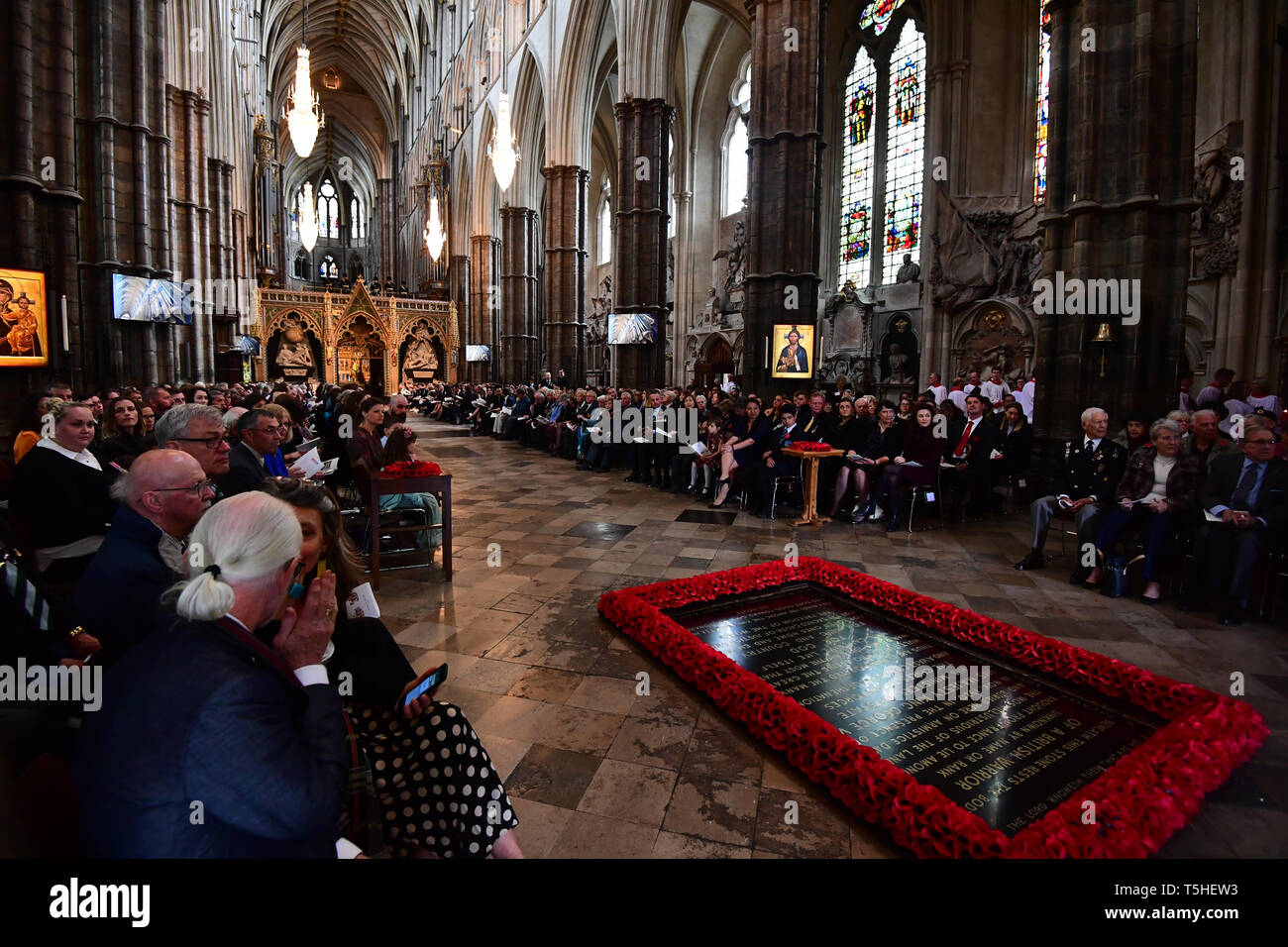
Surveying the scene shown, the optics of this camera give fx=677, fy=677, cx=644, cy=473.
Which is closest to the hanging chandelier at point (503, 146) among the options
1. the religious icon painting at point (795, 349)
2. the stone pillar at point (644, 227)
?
the stone pillar at point (644, 227)

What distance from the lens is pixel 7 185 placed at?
739cm

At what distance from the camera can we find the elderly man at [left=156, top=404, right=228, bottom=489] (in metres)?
3.33

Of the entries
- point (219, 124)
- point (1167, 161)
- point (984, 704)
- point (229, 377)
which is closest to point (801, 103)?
point (1167, 161)

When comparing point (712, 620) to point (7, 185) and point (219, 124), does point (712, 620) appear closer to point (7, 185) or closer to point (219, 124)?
point (7, 185)

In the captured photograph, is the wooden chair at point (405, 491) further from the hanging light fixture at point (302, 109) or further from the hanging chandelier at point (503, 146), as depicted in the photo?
the hanging light fixture at point (302, 109)

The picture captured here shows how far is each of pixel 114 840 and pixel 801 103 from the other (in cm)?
1360

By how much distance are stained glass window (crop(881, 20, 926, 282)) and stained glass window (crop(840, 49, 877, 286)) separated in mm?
607

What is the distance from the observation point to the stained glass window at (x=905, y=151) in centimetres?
1820

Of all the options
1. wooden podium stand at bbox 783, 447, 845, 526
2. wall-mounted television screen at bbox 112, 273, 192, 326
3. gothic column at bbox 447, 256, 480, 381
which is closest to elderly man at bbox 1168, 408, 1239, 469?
wooden podium stand at bbox 783, 447, 845, 526

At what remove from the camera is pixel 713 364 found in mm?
25031

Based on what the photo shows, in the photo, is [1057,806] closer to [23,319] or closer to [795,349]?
[23,319]

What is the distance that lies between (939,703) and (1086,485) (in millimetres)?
3396

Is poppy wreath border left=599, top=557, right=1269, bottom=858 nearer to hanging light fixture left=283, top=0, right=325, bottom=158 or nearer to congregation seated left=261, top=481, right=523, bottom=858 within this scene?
congregation seated left=261, top=481, right=523, bottom=858

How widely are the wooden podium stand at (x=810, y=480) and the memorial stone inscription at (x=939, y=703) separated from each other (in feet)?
8.90
